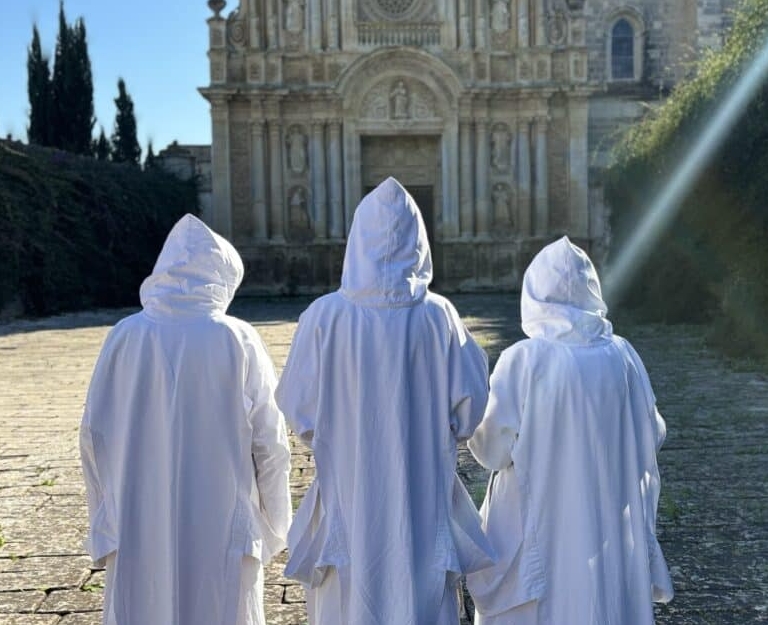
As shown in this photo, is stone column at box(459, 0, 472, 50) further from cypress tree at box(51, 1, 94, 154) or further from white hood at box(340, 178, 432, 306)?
white hood at box(340, 178, 432, 306)

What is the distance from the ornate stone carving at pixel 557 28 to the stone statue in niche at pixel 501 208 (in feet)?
14.6

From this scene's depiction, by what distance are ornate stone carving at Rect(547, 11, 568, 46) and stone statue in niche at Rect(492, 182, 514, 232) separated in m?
4.45

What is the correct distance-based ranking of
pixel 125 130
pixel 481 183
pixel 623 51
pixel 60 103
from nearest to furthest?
1. pixel 481 183
2. pixel 623 51
3. pixel 60 103
4. pixel 125 130

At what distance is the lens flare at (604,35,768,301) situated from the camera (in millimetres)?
11461

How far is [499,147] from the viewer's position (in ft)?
82.1

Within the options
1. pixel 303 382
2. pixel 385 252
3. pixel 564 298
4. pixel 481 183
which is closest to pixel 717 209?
pixel 564 298

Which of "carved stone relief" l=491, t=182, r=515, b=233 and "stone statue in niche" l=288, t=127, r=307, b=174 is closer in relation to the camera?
"stone statue in niche" l=288, t=127, r=307, b=174

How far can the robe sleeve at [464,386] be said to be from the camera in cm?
313

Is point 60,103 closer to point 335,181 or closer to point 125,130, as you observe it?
point 125,130

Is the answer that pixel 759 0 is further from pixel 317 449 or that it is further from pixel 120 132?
pixel 120 132

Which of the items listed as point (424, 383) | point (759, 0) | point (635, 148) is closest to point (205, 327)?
point (424, 383)

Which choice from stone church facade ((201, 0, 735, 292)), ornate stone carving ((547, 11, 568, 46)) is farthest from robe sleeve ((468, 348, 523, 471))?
ornate stone carving ((547, 11, 568, 46))

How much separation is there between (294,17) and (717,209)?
15.3 metres

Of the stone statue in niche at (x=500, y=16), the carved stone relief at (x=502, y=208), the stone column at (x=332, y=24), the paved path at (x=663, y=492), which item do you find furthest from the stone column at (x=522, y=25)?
the paved path at (x=663, y=492)
